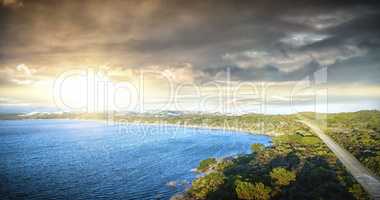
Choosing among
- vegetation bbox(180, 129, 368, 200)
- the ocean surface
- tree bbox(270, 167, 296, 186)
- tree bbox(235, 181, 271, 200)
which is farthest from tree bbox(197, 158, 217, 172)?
tree bbox(235, 181, 271, 200)

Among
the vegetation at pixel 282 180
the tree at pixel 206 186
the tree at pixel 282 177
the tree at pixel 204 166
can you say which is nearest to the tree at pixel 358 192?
the vegetation at pixel 282 180

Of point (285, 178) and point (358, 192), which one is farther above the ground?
point (358, 192)

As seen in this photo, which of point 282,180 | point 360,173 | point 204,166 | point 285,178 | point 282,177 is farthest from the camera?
point 204,166

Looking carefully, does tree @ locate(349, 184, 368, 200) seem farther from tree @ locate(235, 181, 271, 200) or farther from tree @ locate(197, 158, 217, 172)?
tree @ locate(197, 158, 217, 172)

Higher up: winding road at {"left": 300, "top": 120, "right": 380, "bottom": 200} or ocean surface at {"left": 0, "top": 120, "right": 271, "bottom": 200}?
winding road at {"left": 300, "top": 120, "right": 380, "bottom": 200}

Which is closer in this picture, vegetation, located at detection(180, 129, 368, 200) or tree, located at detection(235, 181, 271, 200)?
tree, located at detection(235, 181, 271, 200)

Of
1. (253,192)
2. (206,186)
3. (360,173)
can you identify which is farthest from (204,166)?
(360,173)

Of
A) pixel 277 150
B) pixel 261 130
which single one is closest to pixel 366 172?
pixel 277 150

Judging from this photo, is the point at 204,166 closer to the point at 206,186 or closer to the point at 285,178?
the point at 206,186

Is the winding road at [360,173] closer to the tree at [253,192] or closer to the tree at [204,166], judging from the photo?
the tree at [253,192]

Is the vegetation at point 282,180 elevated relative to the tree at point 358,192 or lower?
lower
